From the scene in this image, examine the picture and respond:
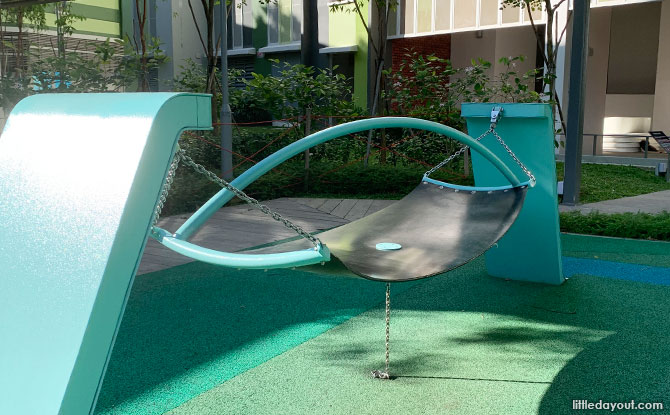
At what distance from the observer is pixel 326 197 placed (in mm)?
9109

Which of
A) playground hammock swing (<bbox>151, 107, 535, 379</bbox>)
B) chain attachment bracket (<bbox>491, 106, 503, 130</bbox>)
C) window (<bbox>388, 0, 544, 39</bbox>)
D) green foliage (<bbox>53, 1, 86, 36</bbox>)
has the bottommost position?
playground hammock swing (<bbox>151, 107, 535, 379</bbox>)

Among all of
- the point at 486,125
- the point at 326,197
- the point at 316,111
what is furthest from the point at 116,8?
the point at 486,125

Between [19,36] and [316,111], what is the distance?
519 cm

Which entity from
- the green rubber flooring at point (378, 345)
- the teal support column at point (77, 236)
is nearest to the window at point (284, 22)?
the green rubber flooring at point (378, 345)

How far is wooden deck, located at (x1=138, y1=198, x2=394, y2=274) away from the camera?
5.68 meters

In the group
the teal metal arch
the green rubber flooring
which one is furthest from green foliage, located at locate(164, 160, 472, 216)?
the teal metal arch

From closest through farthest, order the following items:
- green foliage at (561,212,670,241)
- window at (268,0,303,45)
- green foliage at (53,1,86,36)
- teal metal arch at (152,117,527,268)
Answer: teal metal arch at (152,117,527,268)
green foliage at (561,212,670,241)
green foliage at (53,1,86,36)
window at (268,0,303,45)

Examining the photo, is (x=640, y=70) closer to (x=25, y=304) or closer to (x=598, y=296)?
(x=598, y=296)

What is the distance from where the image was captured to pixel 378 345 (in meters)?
3.56

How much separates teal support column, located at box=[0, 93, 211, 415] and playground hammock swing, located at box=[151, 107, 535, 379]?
30 cm

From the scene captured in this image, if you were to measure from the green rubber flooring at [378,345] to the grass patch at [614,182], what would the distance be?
4.62 m

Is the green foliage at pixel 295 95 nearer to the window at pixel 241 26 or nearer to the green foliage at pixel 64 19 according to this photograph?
the green foliage at pixel 64 19

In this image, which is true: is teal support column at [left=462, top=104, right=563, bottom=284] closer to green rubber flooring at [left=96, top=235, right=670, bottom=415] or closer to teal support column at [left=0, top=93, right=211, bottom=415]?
green rubber flooring at [left=96, top=235, right=670, bottom=415]

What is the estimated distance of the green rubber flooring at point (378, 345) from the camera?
113 inches
